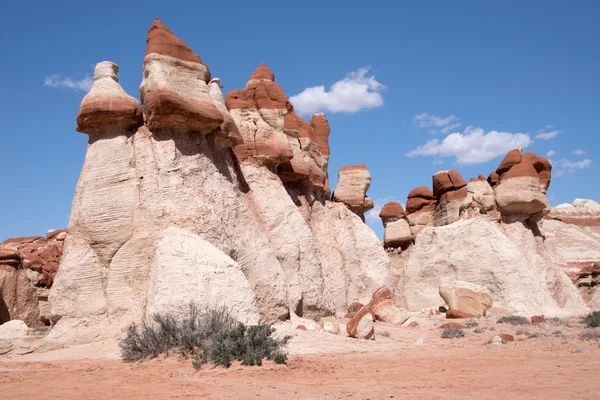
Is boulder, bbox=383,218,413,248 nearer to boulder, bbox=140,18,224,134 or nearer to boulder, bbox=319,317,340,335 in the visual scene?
boulder, bbox=319,317,340,335

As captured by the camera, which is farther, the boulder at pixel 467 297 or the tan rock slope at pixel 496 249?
the tan rock slope at pixel 496 249

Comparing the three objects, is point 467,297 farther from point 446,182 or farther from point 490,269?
point 446,182

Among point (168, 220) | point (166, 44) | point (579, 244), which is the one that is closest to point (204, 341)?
point (168, 220)

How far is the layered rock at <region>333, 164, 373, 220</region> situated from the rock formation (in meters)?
9.41

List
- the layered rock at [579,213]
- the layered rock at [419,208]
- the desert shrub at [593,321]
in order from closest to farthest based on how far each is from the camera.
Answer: the desert shrub at [593,321]
the layered rock at [419,208]
the layered rock at [579,213]

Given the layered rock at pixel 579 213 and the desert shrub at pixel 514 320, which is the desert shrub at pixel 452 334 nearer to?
the desert shrub at pixel 514 320

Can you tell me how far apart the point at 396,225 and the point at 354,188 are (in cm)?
453

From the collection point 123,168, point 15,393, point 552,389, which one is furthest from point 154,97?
point 552,389

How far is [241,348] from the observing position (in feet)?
30.3

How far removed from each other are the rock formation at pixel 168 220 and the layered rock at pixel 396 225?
13167 mm

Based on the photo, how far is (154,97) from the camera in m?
13.0

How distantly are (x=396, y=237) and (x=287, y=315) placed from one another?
16.4 metres

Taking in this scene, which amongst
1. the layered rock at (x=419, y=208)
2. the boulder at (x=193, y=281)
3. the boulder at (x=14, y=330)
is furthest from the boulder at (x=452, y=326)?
the layered rock at (x=419, y=208)

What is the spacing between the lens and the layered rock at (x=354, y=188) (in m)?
26.2
